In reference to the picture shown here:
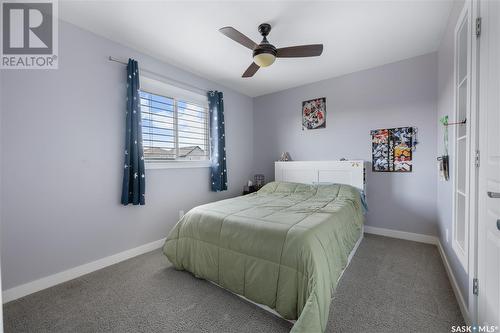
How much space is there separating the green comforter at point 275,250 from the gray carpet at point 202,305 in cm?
16

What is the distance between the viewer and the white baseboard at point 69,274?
1889mm

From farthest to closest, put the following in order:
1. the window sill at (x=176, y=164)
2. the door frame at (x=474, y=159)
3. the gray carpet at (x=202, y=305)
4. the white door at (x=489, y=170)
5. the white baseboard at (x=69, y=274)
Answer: the window sill at (x=176, y=164)
the white baseboard at (x=69, y=274)
the gray carpet at (x=202, y=305)
the door frame at (x=474, y=159)
the white door at (x=489, y=170)

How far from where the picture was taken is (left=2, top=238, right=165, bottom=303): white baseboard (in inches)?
74.4

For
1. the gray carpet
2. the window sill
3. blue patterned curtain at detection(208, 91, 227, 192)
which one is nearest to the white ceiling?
blue patterned curtain at detection(208, 91, 227, 192)

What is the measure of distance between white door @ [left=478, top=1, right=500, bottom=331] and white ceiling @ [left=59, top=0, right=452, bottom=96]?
1.06m

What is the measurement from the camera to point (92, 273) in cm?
230

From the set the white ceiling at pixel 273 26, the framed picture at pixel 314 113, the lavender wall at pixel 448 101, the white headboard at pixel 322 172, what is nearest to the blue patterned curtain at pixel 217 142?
the white ceiling at pixel 273 26

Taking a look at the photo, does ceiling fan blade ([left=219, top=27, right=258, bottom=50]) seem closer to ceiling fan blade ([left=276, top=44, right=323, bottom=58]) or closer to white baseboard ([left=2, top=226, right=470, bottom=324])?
ceiling fan blade ([left=276, top=44, right=323, bottom=58])

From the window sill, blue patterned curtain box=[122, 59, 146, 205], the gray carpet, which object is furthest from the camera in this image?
the window sill

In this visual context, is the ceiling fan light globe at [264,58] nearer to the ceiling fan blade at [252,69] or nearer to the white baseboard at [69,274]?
the ceiling fan blade at [252,69]

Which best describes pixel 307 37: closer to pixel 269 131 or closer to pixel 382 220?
pixel 269 131

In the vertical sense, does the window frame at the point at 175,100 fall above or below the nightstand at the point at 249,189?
above

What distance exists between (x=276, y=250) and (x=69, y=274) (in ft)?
7.11

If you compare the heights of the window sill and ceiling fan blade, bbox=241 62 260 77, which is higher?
ceiling fan blade, bbox=241 62 260 77
